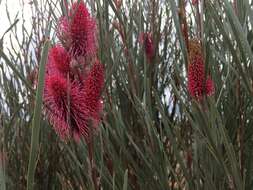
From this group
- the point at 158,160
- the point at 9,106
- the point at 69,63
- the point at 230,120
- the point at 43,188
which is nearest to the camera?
the point at 69,63

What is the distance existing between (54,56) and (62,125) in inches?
3.1

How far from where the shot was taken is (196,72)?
2.02 feet

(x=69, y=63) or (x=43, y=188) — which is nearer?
(x=69, y=63)

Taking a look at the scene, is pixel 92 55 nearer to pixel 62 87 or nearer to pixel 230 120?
pixel 62 87

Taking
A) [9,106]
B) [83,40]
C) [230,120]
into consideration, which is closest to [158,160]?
[230,120]

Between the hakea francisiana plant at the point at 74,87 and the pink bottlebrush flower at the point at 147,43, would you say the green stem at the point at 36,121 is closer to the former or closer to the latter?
the hakea francisiana plant at the point at 74,87

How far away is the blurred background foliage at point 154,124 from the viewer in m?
0.67

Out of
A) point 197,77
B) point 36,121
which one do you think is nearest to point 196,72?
point 197,77

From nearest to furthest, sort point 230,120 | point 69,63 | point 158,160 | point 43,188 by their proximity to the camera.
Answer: point 69,63
point 158,160
point 230,120
point 43,188

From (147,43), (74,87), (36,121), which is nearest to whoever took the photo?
(36,121)

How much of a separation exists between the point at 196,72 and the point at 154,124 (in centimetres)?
62

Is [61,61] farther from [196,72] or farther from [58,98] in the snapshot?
[196,72]

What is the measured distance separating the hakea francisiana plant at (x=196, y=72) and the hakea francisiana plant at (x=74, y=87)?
0.40 ft

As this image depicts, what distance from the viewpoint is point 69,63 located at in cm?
53
